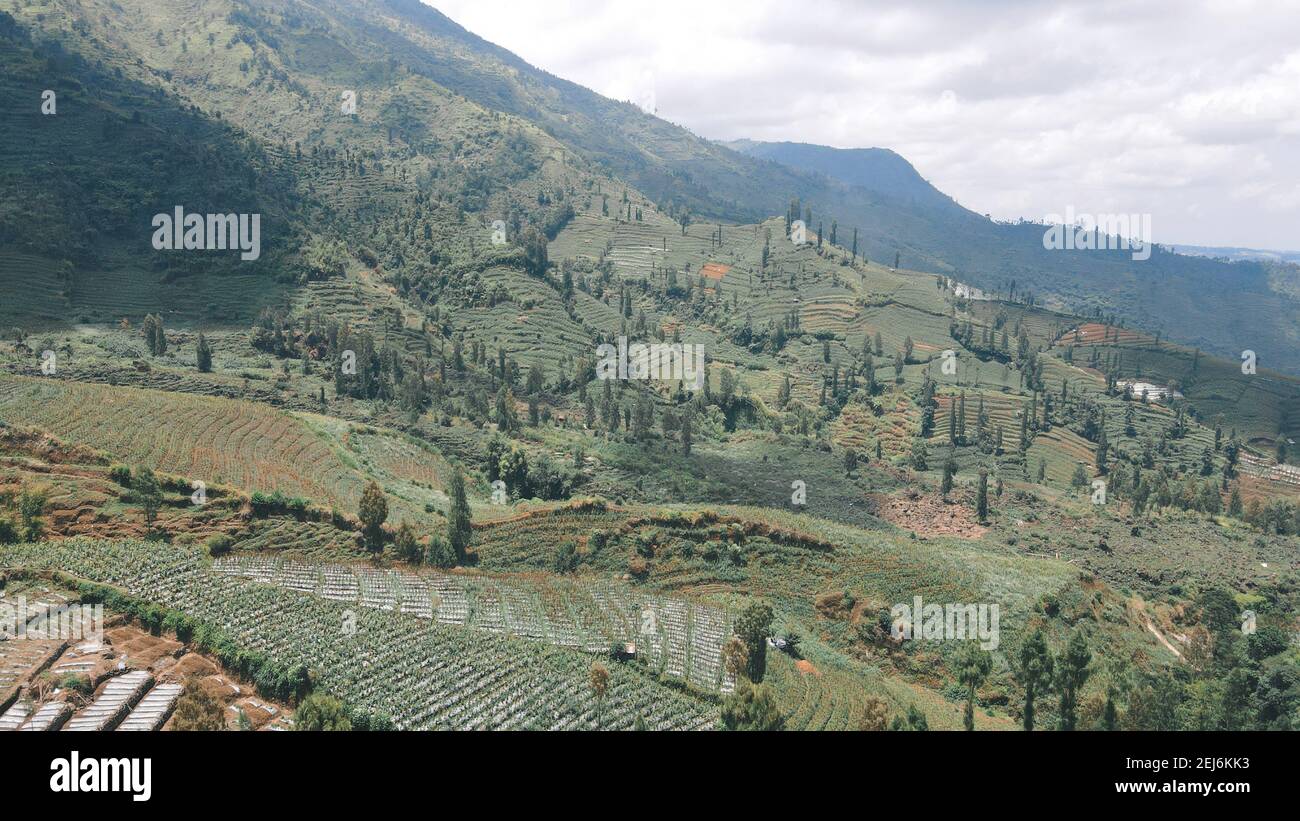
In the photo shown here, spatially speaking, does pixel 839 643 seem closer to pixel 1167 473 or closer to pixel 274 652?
pixel 274 652

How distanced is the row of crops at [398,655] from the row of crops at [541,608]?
1257 mm

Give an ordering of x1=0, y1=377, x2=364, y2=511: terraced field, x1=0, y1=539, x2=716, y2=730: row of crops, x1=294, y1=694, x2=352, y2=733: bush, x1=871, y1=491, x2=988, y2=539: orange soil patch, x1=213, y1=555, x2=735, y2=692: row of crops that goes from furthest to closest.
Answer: x1=871, y1=491, x2=988, y2=539: orange soil patch
x1=0, y1=377, x2=364, y2=511: terraced field
x1=213, y1=555, x2=735, y2=692: row of crops
x1=0, y1=539, x2=716, y2=730: row of crops
x1=294, y1=694, x2=352, y2=733: bush

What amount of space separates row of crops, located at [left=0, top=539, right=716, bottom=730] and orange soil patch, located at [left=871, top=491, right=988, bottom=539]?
53953mm

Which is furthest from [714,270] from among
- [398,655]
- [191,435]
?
[398,655]

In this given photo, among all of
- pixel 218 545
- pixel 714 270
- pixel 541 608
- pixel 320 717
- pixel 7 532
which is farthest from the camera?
pixel 714 270

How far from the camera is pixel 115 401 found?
2717 inches

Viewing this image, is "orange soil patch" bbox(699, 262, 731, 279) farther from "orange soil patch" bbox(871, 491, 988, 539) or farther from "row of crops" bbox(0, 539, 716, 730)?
"row of crops" bbox(0, 539, 716, 730)

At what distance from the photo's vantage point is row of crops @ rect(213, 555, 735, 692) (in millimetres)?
45281

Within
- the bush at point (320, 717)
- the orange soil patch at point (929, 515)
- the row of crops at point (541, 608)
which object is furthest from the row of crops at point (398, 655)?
the orange soil patch at point (929, 515)

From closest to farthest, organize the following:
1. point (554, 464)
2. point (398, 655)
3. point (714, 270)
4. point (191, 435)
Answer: point (398, 655)
point (191, 435)
point (554, 464)
point (714, 270)

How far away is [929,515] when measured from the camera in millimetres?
91188

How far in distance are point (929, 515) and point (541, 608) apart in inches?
2210

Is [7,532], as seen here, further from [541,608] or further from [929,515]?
[929,515]

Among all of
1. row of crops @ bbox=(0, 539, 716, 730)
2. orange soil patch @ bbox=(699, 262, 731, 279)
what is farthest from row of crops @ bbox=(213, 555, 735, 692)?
orange soil patch @ bbox=(699, 262, 731, 279)
